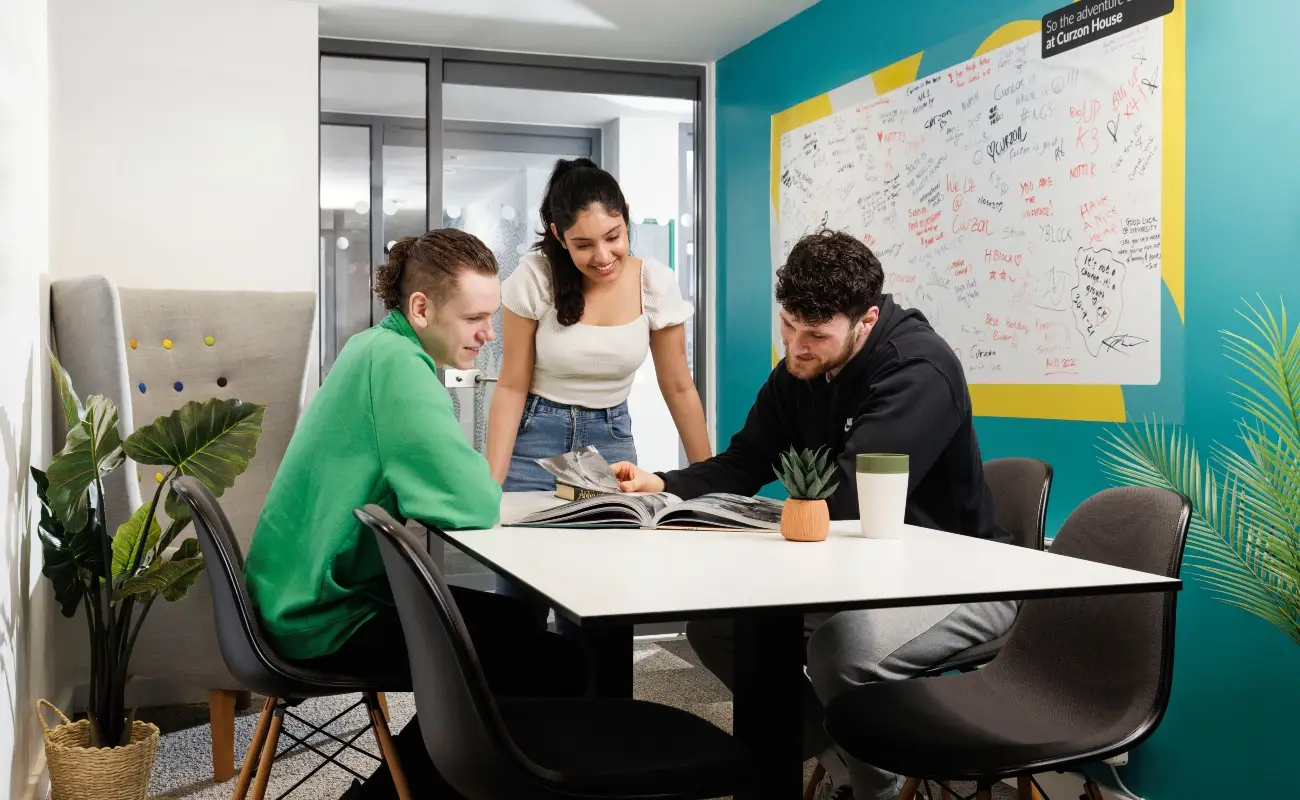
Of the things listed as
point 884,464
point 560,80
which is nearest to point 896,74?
point 560,80

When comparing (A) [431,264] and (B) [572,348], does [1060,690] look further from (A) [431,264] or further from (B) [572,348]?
(B) [572,348]

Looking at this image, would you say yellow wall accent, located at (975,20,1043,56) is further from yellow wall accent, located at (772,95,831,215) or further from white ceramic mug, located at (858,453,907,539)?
white ceramic mug, located at (858,453,907,539)

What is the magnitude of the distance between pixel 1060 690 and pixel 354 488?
3.76 ft

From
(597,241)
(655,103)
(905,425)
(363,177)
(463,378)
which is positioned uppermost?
(655,103)

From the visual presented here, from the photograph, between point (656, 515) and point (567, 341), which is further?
point (567, 341)

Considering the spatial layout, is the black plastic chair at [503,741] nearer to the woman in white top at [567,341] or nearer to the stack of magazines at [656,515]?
the stack of magazines at [656,515]

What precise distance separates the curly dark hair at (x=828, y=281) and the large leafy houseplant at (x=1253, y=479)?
A: 2.14 ft

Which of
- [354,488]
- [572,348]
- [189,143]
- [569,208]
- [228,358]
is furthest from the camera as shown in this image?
[189,143]

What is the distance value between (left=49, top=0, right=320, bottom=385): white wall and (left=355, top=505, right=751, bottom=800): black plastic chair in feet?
9.89

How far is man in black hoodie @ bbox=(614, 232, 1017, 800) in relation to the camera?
6.48ft

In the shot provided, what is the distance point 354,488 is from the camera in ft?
5.92

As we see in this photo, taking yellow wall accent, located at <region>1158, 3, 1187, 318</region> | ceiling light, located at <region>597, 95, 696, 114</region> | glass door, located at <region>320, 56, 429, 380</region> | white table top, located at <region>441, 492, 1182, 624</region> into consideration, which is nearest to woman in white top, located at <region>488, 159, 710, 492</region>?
white table top, located at <region>441, 492, 1182, 624</region>
